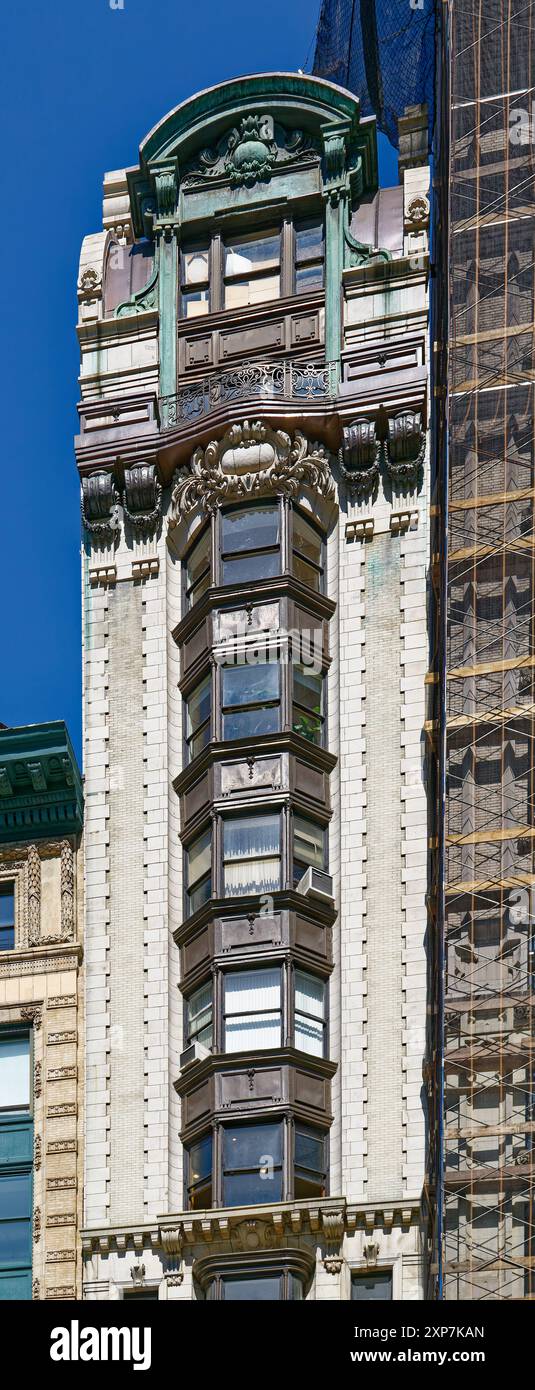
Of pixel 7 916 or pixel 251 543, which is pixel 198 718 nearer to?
pixel 251 543

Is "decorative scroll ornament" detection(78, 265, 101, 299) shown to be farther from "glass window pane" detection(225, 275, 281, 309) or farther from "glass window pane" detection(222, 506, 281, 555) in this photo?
"glass window pane" detection(222, 506, 281, 555)

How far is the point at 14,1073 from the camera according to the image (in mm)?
54375

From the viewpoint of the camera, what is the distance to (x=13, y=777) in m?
56.0

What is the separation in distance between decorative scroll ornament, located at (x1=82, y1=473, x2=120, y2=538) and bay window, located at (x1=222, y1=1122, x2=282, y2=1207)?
13.3 meters

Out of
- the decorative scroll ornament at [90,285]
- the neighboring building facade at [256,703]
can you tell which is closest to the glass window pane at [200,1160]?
the neighboring building facade at [256,703]

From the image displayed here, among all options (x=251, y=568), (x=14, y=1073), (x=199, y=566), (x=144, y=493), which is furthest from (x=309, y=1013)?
(x=144, y=493)

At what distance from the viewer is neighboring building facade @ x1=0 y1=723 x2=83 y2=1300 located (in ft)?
172

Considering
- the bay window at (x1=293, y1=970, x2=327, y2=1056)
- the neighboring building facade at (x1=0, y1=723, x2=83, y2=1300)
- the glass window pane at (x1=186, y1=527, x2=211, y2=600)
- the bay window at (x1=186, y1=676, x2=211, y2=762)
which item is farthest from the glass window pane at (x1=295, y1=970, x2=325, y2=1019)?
the glass window pane at (x1=186, y1=527, x2=211, y2=600)

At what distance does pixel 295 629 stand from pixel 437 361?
23.1ft

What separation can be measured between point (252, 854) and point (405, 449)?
8.72m

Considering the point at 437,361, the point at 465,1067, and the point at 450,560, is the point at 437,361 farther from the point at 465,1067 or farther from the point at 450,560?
the point at 465,1067

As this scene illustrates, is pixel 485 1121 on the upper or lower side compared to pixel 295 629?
lower
